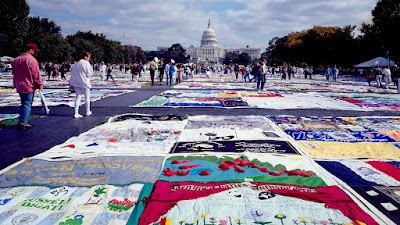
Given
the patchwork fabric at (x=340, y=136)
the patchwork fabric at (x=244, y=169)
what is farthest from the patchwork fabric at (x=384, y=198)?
the patchwork fabric at (x=340, y=136)

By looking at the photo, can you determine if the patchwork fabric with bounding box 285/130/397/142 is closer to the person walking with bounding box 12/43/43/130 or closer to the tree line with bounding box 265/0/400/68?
the person walking with bounding box 12/43/43/130

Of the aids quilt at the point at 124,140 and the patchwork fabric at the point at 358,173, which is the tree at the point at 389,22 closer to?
the aids quilt at the point at 124,140

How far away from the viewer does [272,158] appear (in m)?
4.17

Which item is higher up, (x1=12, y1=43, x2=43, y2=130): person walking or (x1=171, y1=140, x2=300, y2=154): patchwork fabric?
(x1=12, y1=43, x2=43, y2=130): person walking

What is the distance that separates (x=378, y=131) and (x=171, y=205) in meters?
5.18

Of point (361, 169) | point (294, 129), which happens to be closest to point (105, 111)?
point (294, 129)

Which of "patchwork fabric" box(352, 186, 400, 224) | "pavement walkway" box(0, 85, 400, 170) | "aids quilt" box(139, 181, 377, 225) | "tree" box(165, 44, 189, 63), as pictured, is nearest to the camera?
"aids quilt" box(139, 181, 377, 225)

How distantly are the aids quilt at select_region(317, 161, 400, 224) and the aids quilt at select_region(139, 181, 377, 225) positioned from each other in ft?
0.85

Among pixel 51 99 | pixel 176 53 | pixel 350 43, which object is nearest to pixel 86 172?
pixel 51 99

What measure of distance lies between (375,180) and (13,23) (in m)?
50.1

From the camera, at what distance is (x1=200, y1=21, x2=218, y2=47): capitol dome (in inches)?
6757

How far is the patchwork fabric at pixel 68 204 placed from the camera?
257 centimetres

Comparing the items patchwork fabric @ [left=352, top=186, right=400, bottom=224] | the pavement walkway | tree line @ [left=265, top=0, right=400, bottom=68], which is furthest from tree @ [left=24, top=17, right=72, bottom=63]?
patchwork fabric @ [left=352, top=186, right=400, bottom=224]

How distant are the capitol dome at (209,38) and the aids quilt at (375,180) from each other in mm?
173677
